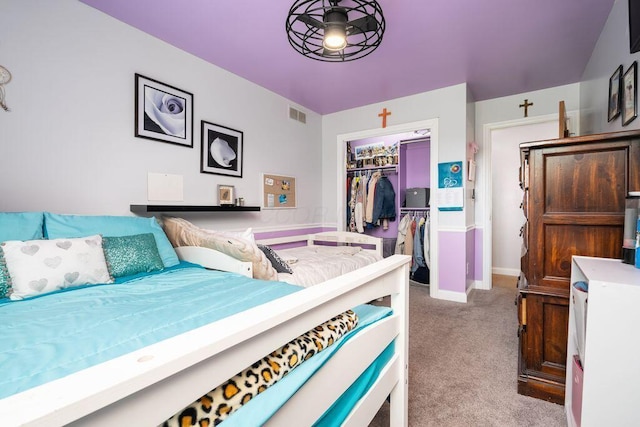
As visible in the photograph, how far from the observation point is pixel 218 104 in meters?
2.74

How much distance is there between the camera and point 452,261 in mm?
3230

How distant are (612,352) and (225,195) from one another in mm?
2717

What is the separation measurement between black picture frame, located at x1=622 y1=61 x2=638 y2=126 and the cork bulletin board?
2870 millimetres

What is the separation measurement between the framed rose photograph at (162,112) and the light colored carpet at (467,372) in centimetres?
242

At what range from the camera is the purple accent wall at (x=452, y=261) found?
3164 millimetres

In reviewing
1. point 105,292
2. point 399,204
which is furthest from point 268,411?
point 399,204

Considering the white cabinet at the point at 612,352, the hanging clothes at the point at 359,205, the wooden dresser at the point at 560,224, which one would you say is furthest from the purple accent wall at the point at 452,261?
the white cabinet at the point at 612,352

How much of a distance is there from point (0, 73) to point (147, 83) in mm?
788

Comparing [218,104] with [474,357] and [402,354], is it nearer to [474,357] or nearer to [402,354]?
[402,354]

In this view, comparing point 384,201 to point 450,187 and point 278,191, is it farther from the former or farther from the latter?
Answer: point 278,191

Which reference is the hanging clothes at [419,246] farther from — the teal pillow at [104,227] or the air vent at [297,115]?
the teal pillow at [104,227]

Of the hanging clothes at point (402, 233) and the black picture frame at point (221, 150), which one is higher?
the black picture frame at point (221, 150)

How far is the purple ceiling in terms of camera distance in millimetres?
1926

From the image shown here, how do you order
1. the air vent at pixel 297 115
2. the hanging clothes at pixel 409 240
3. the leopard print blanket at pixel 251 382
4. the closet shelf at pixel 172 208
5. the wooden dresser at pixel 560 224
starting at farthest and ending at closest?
the hanging clothes at pixel 409 240 → the air vent at pixel 297 115 → the closet shelf at pixel 172 208 → the wooden dresser at pixel 560 224 → the leopard print blanket at pixel 251 382
